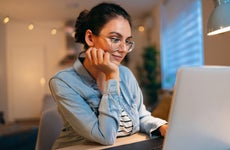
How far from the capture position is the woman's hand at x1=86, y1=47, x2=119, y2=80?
896 millimetres

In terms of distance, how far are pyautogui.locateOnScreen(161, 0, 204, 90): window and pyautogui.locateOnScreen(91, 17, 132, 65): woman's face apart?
4.94 feet

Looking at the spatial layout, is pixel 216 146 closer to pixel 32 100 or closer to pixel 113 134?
pixel 113 134

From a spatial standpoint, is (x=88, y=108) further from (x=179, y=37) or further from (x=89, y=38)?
(x=179, y=37)

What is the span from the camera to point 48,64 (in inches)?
226

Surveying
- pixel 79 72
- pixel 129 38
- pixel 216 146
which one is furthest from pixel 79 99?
pixel 216 146

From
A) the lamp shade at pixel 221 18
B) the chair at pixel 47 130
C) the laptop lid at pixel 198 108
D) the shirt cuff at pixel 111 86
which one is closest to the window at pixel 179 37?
the lamp shade at pixel 221 18

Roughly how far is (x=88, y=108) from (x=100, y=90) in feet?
0.33

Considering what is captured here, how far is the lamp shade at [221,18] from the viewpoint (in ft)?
3.97

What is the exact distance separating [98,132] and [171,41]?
346cm

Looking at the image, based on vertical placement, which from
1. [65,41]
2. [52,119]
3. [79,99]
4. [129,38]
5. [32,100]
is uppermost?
[65,41]

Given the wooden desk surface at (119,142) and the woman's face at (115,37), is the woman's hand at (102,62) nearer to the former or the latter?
the woman's face at (115,37)

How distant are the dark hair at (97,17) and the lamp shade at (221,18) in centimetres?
48

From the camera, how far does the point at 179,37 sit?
3.67m

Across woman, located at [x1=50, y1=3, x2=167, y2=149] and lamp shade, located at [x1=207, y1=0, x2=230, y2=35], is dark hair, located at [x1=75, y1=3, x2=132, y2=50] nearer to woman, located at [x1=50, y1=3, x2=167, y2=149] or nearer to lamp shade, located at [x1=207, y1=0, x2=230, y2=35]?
woman, located at [x1=50, y1=3, x2=167, y2=149]
